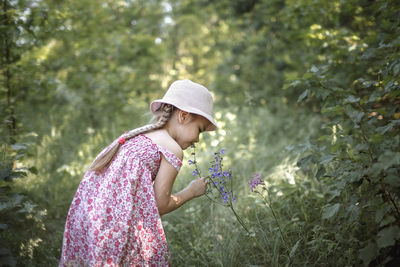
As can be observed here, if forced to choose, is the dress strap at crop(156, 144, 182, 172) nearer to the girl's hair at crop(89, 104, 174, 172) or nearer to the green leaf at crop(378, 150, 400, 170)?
the girl's hair at crop(89, 104, 174, 172)

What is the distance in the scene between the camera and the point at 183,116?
6.43 feet

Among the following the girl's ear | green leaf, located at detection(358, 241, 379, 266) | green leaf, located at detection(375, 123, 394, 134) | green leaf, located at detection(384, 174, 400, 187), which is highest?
the girl's ear

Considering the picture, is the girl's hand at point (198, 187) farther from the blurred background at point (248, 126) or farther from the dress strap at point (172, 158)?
the blurred background at point (248, 126)

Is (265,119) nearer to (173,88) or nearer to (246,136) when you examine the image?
(246,136)

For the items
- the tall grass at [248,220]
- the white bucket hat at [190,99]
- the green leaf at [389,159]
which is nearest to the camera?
the green leaf at [389,159]

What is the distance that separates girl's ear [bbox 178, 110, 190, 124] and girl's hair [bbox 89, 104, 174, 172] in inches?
3.5

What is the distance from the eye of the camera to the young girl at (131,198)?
166 centimetres

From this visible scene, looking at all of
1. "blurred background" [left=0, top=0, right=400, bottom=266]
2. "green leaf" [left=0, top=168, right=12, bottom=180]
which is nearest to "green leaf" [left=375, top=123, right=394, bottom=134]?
"blurred background" [left=0, top=0, right=400, bottom=266]

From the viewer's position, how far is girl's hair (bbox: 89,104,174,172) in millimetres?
1821

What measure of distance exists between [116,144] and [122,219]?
462 mm

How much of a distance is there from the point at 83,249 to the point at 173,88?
44.5 inches

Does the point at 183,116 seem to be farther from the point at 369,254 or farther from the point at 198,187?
the point at 369,254

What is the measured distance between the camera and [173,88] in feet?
6.42

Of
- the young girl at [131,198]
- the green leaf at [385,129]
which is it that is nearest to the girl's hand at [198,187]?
the young girl at [131,198]
